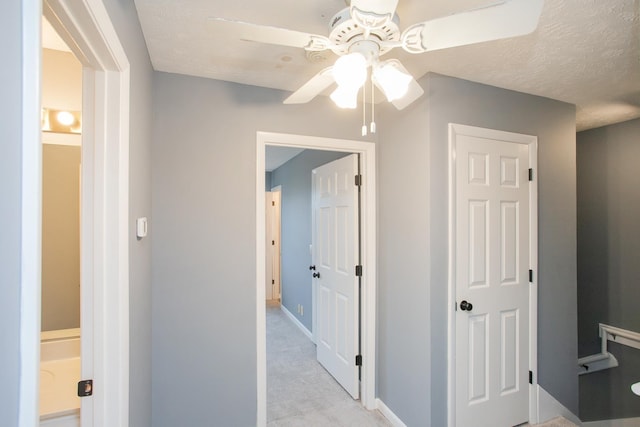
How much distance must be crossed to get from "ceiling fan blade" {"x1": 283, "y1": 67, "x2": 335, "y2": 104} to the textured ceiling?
0.29 m

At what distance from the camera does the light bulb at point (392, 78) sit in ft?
3.79

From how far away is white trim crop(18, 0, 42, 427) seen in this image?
0.45 metres

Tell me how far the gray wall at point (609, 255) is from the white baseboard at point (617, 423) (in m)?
Result: 0.04

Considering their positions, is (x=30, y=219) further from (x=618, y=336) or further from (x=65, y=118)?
(x=618, y=336)

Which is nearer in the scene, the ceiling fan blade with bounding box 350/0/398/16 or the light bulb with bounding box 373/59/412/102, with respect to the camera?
the ceiling fan blade with bounding box 350/0/398/16

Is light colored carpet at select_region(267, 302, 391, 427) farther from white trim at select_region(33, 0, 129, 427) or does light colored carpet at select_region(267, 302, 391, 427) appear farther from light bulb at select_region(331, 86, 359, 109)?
light bulb at select_region(331, 86, 359, 109)

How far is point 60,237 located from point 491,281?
267 cm

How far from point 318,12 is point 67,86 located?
149 cm

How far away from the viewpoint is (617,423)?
2668mm

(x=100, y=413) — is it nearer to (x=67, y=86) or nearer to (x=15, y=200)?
(x=15, y=200)

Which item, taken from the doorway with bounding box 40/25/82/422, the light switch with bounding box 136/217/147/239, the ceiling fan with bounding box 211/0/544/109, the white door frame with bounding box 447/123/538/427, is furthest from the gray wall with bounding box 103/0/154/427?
the white door frame with bounding box 447/123/538/427

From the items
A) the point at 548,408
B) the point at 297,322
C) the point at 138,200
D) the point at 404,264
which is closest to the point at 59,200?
the point at 138,200

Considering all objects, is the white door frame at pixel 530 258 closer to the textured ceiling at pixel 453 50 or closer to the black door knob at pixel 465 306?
the black door knob at pixel 465 306

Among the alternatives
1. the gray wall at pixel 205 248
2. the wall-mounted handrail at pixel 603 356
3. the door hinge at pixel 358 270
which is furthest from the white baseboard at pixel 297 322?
the wall-mounted handrail at pixel 603 356
